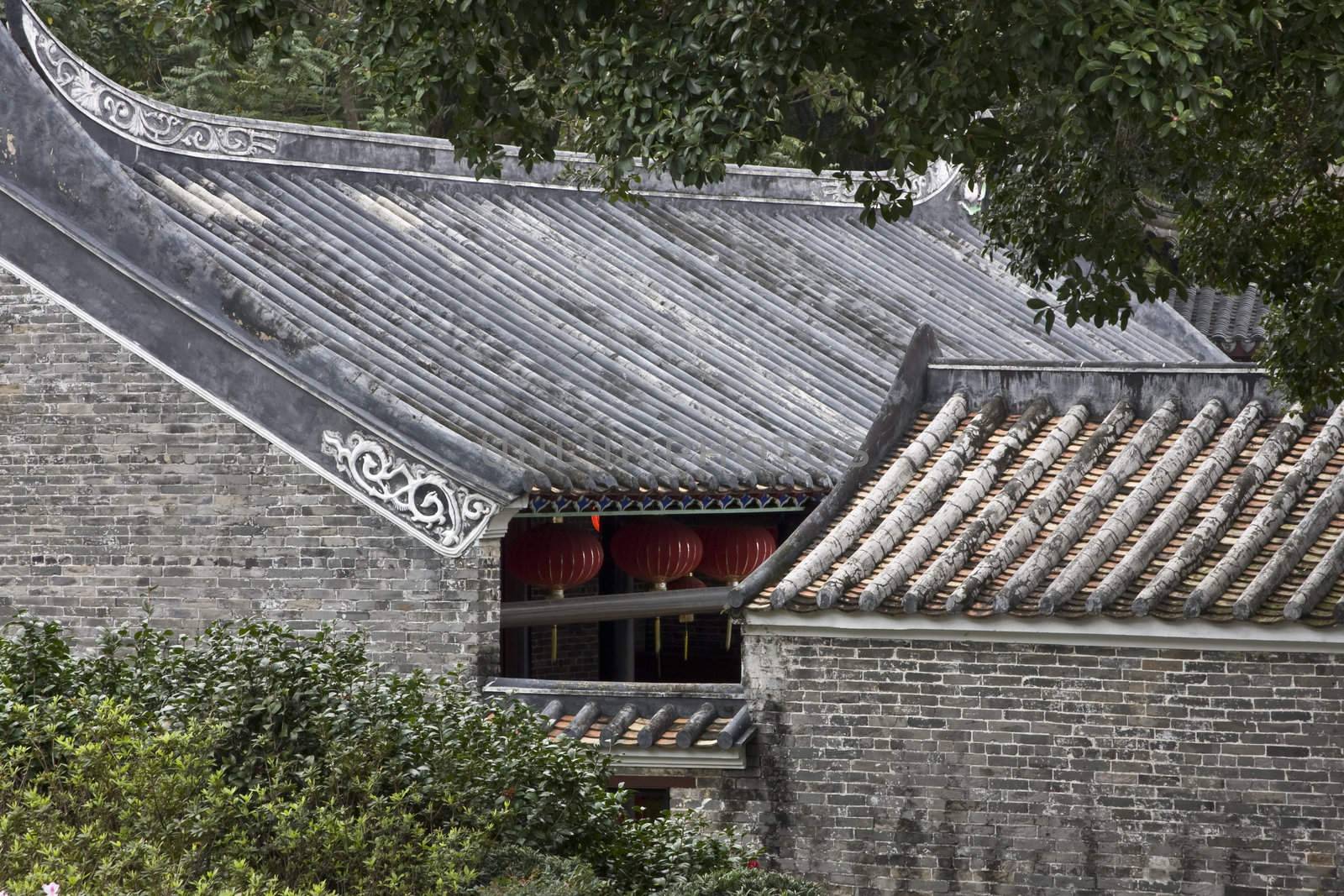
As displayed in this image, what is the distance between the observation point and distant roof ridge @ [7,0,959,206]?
1127cm

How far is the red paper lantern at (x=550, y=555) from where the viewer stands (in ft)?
34.3

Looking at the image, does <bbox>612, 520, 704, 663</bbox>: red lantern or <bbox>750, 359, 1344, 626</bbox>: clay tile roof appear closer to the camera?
<bbox>750, 359, 1344, 626</bbox>: clay tile roof

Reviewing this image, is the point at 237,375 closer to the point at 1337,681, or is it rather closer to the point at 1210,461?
the point at 1210,461

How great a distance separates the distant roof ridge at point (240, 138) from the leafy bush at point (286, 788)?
175 inches

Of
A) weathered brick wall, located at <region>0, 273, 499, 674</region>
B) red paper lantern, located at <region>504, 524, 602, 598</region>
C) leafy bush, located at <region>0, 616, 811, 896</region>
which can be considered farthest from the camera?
red paper lantern, located at <region>504, 524, 602, 598</region>

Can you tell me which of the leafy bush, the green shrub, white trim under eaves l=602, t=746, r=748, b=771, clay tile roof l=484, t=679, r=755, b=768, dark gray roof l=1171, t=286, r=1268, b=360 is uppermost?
dark gray roof l=1171, t=286, r=1268, b=360

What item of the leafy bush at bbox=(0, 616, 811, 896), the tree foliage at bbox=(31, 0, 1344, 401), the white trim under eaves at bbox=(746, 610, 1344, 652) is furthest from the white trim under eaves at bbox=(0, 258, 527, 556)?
the leafy bush at bbox=(0, 616, 811, 896)

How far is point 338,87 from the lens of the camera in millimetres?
22891

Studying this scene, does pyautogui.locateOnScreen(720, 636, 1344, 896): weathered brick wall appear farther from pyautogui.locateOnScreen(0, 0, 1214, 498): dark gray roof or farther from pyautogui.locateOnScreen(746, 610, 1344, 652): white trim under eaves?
pyautogui.locateOnScreen(0, 0, 1214, 498): dark gray roof

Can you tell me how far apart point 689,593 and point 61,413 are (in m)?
3.70

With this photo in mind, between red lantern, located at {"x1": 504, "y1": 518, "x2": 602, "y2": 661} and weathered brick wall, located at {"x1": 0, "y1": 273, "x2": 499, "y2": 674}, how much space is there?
2.65 feet

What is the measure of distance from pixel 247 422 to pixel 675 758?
2.72 meters

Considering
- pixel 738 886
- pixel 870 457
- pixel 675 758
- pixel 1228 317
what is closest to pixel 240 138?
pixel 870 457

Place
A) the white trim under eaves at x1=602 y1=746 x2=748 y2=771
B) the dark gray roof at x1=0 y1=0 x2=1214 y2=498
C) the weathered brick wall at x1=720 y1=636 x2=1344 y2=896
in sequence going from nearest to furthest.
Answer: the weathered brick wall at x1=720 y1=636 x2=1344 y2=896 < the white trim under eaves at x1=602 y1=746 x2=748 y2=771 < the dark gray roof at x1=0 y1=0 x2=1214 y2=498
